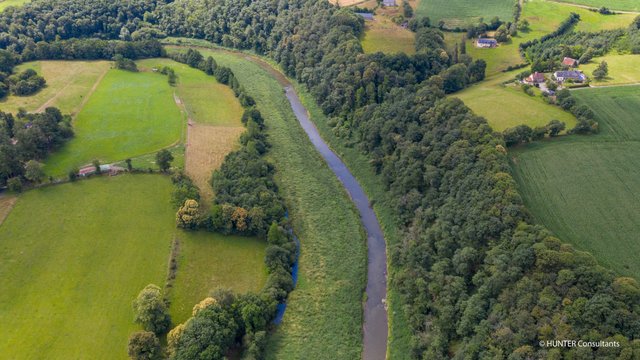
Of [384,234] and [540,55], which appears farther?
[540,55]

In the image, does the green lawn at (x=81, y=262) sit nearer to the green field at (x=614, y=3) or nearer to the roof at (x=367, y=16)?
the roof at (x=367, y=16)

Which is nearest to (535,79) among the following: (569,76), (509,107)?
(569,76)

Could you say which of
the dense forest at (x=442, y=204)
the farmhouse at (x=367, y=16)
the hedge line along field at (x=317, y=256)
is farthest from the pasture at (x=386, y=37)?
the hedge line along field at (x=317, y=256)

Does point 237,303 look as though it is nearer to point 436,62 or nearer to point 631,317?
point 631,317

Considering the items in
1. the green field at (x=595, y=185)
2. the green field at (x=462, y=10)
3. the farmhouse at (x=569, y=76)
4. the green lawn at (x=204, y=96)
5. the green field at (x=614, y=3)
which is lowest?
the green lawn at (x=204, y=96)

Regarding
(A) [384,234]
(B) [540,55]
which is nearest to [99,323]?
(A) [384,234]

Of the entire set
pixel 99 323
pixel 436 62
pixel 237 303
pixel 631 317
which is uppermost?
pixel 436 62
